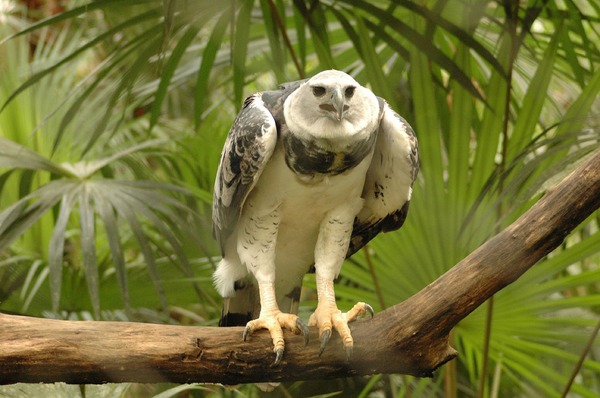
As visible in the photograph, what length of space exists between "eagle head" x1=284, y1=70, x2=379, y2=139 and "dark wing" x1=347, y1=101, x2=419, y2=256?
9cm

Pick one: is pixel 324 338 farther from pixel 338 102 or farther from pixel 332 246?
pixel 338 102

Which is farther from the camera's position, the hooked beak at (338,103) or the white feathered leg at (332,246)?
the white feathered leg at (332,246)

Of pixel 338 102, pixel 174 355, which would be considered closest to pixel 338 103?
pixel 338 102

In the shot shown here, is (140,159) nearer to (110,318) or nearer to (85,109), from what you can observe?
(85,109)

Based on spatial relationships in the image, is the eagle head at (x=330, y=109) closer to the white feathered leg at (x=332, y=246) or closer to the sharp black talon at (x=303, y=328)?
the white feathered leg at (x=332, y=246)

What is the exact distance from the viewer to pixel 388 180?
201 centimetres

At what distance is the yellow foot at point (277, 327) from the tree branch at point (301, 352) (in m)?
0.02

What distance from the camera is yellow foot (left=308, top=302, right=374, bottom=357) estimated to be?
1711mm

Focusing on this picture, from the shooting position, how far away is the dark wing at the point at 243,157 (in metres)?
1.85

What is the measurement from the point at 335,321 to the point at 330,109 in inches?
19.2

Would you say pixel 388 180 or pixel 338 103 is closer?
pixel 338 103

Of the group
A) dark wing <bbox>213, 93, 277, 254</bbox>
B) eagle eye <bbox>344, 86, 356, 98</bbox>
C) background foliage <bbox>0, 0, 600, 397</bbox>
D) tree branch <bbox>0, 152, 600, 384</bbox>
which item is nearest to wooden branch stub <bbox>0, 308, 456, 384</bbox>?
tree branch <bbox>0, 152, 600, 384</bbox>

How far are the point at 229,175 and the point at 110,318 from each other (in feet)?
3.17

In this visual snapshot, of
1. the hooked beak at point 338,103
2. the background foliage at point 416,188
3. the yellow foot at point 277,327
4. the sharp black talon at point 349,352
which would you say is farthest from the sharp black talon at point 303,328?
the hooked beak at point 338,103
